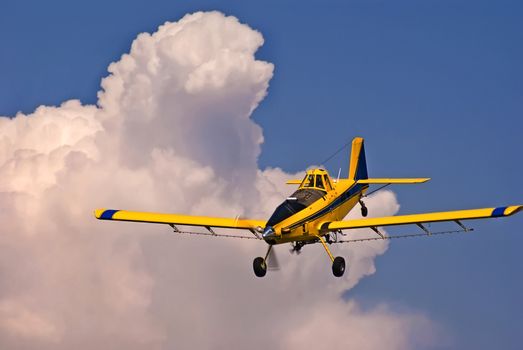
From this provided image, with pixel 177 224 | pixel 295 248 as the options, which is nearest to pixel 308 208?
pixel 295 248

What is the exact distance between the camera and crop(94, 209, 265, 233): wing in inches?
2185

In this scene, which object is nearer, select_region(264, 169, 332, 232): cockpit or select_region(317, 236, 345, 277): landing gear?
select_region(264, 169, 332, 232): cockpit

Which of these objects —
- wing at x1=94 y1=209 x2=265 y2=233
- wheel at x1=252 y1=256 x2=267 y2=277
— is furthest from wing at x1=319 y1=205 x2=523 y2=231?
wheel at x1=252 y1=256 x2=267 y2=277

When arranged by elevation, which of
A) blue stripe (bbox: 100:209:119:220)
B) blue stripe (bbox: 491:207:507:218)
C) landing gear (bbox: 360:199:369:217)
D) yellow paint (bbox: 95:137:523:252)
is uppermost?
blue stripe (bbox: 100:209:119:220)

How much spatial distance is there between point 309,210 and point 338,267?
9.64ft

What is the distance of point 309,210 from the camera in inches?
2178

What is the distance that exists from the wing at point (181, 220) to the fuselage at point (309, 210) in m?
1.70

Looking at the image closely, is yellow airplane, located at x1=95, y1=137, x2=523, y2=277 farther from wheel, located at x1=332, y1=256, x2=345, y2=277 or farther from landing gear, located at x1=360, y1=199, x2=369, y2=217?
landing gear, located at x1=360, y1=199, x2=369, y2=217

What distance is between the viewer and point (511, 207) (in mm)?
53594

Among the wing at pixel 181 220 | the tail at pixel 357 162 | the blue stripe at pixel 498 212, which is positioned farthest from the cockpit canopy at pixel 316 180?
the blue stripe at pixel 498 212

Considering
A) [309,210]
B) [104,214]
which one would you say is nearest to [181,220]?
[104,214]

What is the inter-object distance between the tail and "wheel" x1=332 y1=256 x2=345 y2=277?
11.2 meters

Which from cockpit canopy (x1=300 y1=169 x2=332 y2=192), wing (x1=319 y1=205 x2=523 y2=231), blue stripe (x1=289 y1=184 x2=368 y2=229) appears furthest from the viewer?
cockpit canopy (x1=300 y1=169 x2=332 y2=192)

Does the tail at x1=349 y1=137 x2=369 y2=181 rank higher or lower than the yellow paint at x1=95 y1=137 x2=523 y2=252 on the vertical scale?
higher
